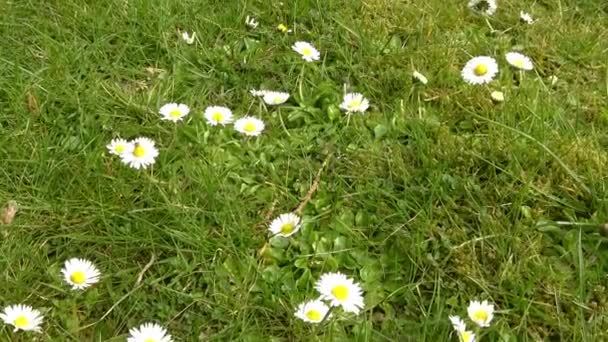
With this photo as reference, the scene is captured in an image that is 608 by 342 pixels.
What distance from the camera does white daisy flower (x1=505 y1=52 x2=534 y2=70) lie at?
88.5 inches

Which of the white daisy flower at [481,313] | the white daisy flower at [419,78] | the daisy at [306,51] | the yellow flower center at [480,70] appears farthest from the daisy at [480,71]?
the white daisy flower at [481,313]

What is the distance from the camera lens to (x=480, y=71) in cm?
220

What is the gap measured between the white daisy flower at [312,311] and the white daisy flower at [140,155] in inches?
21.3

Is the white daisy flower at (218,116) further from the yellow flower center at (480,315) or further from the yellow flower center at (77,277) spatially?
the yellow flower center at (480,315)

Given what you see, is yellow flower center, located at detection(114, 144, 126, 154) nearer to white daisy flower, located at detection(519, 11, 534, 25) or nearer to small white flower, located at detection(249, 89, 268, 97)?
small white flower, located at detection(249, 89, 268, 97)

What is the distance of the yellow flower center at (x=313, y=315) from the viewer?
62.2 inches

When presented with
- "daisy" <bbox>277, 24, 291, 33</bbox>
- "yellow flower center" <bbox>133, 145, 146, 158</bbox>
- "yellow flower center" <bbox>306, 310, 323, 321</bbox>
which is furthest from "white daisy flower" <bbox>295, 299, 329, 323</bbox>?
"daisy" <bbox>277, 24, 291, 33</bbox>

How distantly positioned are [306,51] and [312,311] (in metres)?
0.92

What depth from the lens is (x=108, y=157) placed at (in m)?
1.94

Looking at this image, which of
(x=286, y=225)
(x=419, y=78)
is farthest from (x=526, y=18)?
(x=286, y=225)

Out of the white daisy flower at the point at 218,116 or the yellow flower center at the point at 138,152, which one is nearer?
the yellow flower center at the point at 138,152

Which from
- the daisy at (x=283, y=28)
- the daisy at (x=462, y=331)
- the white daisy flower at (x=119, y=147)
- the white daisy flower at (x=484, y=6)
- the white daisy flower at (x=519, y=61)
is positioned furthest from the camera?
the white daisy flower at (x=484, y=6)

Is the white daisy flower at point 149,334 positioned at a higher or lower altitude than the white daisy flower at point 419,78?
lower

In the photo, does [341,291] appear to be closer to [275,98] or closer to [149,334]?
[149,334]
